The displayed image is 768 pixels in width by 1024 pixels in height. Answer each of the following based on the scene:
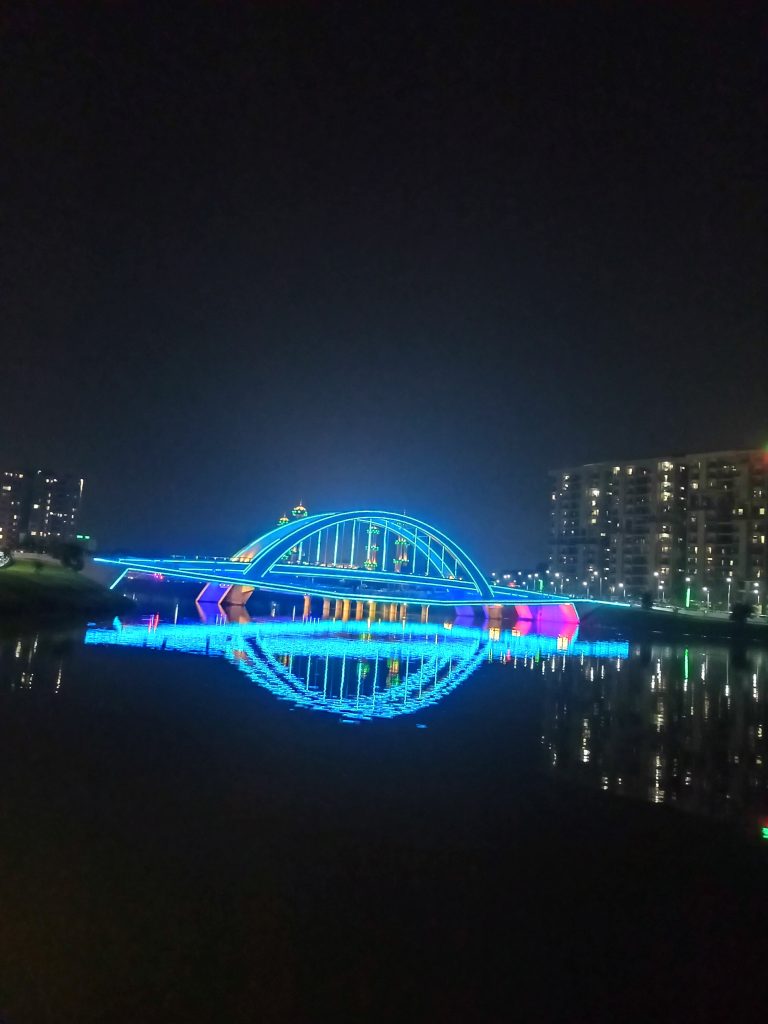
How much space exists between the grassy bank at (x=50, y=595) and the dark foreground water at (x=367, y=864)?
86.8 feet

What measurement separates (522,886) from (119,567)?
183 ft

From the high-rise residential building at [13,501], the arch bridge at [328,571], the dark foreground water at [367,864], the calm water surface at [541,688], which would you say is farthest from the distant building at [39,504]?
the dark foreground water at [367,864]

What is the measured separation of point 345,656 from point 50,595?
21816 millimetres

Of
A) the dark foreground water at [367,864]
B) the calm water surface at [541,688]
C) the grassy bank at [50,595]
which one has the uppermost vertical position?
the grassy bank at [50,595]

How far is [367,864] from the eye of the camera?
686 centimetres

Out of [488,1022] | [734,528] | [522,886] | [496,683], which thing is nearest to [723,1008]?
[488,1022]

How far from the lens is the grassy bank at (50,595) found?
132 ft

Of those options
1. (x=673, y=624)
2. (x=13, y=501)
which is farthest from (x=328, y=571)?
(x=13, y=501)

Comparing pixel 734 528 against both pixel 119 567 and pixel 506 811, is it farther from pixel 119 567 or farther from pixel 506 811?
pixel 506 811

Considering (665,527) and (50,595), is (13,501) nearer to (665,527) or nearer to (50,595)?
(50,595)

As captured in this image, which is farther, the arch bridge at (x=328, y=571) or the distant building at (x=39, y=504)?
the distant building at (x=39, y=504)

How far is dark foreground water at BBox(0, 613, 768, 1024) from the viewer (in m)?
4.84

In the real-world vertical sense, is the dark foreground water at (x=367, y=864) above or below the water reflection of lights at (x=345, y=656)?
below

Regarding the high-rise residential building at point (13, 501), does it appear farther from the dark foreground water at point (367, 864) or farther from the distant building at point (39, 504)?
the dark foreground water at point (367, 864)
